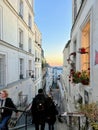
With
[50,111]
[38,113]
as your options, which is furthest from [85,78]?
[38,113]

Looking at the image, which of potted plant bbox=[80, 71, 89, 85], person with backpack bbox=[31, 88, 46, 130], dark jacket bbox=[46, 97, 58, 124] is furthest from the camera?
potted plant bbox=[80, 71, 89, 85]

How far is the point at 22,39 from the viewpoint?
1945 cm

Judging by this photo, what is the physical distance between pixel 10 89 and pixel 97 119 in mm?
9945

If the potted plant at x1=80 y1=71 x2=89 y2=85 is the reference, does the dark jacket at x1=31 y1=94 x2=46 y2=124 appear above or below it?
below

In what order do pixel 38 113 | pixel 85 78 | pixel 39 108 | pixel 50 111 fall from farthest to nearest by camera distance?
pixel 85 78 → pixel 50 111 → pixel 38 113 → pixel 39 108

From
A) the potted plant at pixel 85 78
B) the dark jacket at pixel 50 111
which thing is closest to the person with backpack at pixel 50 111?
the dark jacket at pixel 50 111

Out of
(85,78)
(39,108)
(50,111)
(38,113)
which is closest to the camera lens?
(39,108)

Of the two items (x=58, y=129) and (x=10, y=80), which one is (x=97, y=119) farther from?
(x=10, y=80)

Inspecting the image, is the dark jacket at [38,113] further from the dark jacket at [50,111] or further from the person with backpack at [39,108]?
the dark jacket at [50,111]

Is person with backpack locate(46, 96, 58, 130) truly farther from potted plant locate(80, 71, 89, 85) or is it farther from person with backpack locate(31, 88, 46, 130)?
potted plant locate(80, 71, 89, 85)

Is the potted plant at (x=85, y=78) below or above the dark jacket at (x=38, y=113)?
above

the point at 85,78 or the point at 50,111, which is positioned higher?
the point at 85,78

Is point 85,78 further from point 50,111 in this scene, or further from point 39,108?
point 39,108

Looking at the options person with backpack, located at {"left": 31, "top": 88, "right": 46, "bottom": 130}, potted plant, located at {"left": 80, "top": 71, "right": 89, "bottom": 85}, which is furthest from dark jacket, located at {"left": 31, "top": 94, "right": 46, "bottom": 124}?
potted plant, located at {"left": 80, "top": 71, "right": 89, "bottom": 85}
